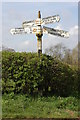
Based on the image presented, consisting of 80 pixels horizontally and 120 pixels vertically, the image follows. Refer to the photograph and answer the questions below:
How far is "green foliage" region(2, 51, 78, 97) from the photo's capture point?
7762mm

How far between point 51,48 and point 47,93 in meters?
8.94

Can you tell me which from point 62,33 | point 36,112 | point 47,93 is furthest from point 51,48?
point 36,112

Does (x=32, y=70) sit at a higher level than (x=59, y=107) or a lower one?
higher

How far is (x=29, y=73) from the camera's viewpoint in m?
7.77

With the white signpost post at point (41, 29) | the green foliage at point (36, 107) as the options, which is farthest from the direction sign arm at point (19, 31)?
the green foliage at point (36, 107)

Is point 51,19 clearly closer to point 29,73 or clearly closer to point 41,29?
point 41,29

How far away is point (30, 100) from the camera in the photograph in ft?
24.1

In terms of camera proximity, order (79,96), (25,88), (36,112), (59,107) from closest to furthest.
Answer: (36,112) < (59,107) < (25,88) < (79,96)

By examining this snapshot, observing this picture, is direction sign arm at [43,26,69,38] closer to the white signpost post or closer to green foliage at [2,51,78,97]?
the white signpost post

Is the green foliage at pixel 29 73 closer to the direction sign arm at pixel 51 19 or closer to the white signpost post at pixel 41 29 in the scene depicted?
the white signpost post at pixel 41 29

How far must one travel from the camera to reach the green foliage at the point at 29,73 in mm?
7762

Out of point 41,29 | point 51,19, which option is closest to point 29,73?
point 41,29

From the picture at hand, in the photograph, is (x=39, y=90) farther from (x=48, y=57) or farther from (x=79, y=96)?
(x=79, y=96)

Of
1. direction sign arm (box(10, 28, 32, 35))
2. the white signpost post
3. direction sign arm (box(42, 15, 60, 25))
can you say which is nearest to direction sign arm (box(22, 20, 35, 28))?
the white signpost post
